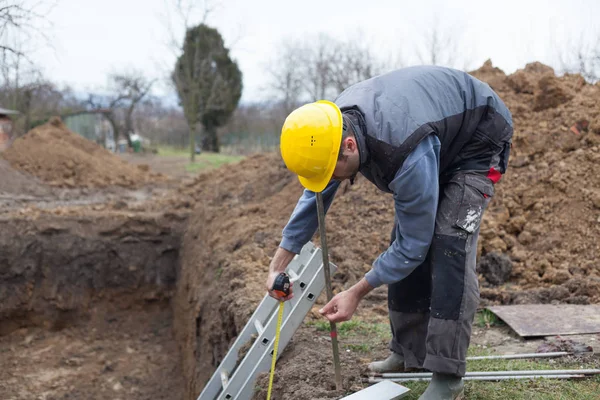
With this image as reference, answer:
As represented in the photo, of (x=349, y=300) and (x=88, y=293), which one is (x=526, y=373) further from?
(x=88, y=293)

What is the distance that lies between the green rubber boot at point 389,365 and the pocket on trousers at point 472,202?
1163 mm

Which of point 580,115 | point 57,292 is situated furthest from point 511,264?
point 57,292

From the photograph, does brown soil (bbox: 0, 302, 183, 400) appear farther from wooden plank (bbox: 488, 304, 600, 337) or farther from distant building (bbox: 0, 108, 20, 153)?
distant building (bbox: 0, 108, 20, 153)

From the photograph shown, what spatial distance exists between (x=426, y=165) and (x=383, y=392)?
1.33 metres

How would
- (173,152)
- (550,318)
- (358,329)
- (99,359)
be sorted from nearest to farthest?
(550,318)
(358,329)
(99,359)
(173,152)

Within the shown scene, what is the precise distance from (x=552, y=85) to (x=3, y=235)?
945cm

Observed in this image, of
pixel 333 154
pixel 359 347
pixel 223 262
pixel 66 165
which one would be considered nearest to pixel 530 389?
pixel 359 347

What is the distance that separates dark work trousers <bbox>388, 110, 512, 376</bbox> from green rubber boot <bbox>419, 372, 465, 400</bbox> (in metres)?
0.08

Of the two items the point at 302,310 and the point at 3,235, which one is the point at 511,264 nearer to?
the point at 302,310

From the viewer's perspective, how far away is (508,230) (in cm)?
643

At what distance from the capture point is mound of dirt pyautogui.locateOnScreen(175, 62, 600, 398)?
558cm

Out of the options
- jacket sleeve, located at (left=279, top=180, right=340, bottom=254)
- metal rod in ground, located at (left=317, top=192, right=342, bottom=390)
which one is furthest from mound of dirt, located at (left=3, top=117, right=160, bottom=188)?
metal rod in ground, located at (left=317, top=192, right=342, bottom=390)

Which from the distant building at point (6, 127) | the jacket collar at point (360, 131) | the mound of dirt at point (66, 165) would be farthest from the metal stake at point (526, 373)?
the distant building at point (6, 127)

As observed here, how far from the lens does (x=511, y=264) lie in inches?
229
